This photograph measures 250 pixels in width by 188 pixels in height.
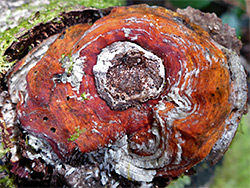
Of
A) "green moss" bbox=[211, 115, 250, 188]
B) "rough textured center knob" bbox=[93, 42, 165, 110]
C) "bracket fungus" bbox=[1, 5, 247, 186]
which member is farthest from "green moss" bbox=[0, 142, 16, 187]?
"green moss" bbox=[211, 115, 250, 188]

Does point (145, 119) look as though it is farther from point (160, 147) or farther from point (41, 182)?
point (41, 182)

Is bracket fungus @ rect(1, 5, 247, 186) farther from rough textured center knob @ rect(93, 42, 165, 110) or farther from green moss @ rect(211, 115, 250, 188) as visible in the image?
green moss @ rect(211, 115, 250, 188)

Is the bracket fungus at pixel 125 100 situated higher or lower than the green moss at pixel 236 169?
higher

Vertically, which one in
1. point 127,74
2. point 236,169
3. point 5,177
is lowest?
point 236,169

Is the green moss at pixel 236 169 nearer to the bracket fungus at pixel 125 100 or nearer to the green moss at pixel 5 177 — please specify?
the bracket fungus at pixel 125 100

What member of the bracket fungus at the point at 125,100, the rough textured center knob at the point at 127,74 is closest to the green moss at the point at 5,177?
the bracket fungus at the point at 125,100

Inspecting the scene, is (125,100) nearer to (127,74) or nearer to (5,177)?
(127,74)

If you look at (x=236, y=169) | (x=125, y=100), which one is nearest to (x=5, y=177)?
(x=125, y=100)
